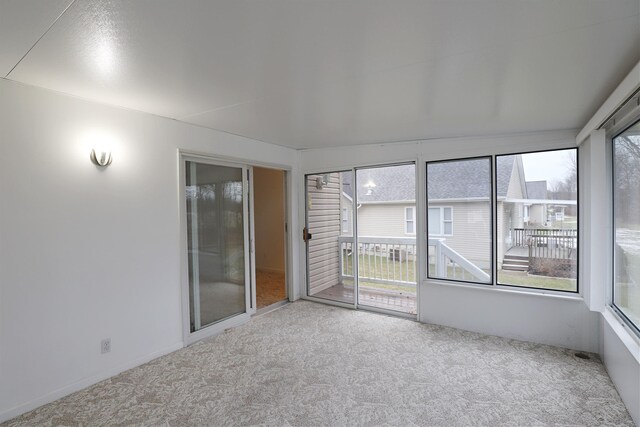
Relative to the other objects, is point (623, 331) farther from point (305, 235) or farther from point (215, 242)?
point (215, 242)

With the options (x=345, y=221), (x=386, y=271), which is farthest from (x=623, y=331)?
(x=345, y=221)

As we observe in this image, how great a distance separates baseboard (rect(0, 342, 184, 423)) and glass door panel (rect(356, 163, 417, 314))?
2.84 m

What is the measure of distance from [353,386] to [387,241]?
3.49 meters

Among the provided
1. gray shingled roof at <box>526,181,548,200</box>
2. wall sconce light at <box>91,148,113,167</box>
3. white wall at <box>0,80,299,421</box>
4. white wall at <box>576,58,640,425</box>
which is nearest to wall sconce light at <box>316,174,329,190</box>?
white wall at <box>0,80,299,421</box>

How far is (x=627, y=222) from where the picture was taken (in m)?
2.49

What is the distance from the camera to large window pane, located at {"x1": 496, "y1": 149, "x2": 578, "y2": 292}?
335cm

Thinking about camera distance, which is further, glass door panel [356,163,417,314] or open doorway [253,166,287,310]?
open doorway [253,166,287,310]

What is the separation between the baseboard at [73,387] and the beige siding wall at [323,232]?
2.61 meters

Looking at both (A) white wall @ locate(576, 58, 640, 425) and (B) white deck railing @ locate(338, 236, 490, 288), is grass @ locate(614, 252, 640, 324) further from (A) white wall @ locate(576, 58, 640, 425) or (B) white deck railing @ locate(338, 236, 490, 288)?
(B) white deck railing @ locate(338, 236, 490, 288)

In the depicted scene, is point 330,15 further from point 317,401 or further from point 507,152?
point 507,152

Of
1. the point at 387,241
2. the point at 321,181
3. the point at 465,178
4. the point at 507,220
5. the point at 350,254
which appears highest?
the point at 321,181

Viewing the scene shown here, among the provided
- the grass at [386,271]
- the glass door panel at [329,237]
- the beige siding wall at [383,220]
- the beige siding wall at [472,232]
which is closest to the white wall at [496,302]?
the grass at [386,271]

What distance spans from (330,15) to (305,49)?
0.36 m

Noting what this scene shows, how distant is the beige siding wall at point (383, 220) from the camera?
7.26 metres
